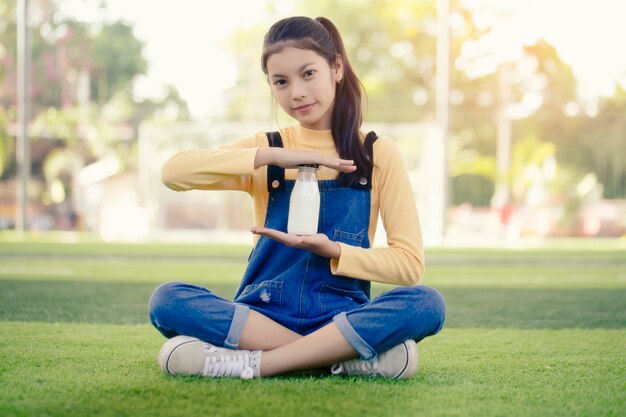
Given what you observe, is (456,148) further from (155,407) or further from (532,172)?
(155,407)

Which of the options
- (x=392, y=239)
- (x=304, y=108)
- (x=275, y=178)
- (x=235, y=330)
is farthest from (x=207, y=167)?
(x=392, y=239)

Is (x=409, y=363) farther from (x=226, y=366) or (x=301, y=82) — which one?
(x=301, y=82)

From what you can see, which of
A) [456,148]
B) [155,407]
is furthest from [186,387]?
[456,148]

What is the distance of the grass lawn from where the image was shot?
1994mm

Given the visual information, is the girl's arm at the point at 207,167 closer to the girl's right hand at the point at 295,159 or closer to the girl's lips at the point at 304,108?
the girl's right hand at the point at 295,159

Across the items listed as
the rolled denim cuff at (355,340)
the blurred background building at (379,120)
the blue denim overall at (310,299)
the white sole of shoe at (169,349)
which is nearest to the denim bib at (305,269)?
the blue denim overall at (310,299)

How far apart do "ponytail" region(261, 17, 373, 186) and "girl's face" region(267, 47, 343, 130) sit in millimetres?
25

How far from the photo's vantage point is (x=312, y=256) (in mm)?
2498

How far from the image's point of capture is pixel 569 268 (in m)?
7.58

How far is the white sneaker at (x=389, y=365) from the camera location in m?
2.39

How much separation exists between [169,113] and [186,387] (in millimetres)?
25555

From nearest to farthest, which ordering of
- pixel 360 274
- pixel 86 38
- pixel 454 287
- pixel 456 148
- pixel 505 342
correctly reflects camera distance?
1. pixel 360 274
2. pixel 505 342
3. pixel 454 287
4. pixel 456 148
5. pixel 86 38

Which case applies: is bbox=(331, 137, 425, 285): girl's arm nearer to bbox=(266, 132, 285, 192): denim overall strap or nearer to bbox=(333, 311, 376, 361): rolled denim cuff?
bbox=(333, 311, 376, 361): rolled denim cuff

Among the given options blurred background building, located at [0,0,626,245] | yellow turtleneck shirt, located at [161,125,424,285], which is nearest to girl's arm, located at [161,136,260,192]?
yellow turtleneck shirt, located at [161,125,424,285]
